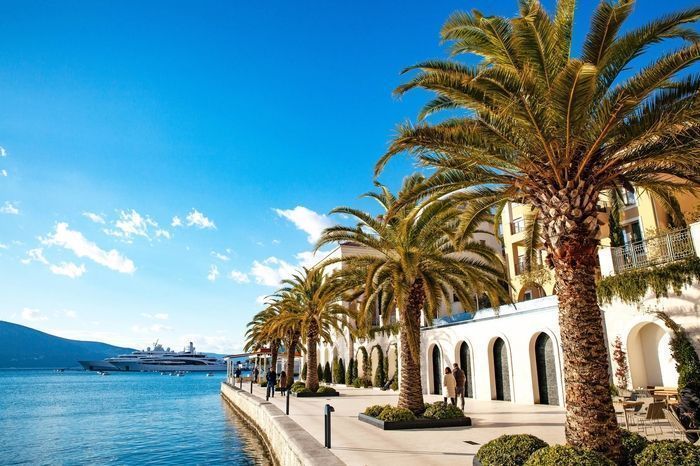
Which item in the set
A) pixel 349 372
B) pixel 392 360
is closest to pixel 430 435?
pixel 392 360

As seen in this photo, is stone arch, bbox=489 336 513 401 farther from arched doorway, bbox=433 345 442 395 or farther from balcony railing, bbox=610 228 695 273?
balcony railing, bbox=610 228 695 273

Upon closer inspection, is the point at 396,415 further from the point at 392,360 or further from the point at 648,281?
the point at 392,360

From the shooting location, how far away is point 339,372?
144ft

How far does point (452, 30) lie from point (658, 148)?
427 cm

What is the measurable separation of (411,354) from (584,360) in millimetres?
8241

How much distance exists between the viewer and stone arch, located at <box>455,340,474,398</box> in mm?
25531

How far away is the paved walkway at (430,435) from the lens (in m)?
10.4

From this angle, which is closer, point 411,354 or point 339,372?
point 411,354

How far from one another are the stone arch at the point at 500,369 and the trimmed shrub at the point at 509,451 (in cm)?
1482

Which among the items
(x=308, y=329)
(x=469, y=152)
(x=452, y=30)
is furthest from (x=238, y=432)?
(x=452, y=30)

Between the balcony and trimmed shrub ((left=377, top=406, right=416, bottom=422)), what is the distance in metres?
9.31

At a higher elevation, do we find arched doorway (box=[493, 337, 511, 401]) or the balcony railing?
the balcony railing

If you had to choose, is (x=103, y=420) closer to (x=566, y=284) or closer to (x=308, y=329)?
(x=308, y=329)

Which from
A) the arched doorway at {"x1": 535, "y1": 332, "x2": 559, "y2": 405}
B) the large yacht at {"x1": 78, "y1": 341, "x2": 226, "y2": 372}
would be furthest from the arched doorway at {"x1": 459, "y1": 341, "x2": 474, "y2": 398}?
the large yacht at {"x1": 78, "y1": 341, "x2": 226, "y2": 372}
